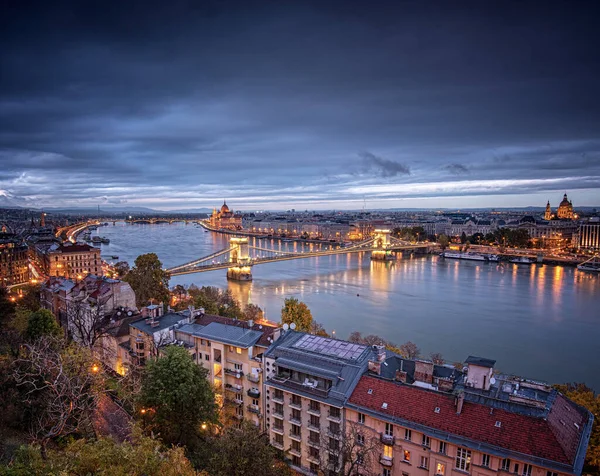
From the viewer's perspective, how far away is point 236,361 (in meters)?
7.86

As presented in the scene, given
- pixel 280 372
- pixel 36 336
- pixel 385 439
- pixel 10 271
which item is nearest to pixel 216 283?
pixel 10 271

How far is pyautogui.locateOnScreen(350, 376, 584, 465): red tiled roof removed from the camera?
481 cm

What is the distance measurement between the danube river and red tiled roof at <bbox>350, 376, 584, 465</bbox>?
7.58 m

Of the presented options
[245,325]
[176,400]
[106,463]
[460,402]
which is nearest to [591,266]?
[245,325]

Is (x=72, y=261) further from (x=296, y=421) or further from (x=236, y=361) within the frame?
(x=296, y=421)

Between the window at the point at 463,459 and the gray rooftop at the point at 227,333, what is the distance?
3876mm

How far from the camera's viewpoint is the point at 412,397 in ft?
18.9

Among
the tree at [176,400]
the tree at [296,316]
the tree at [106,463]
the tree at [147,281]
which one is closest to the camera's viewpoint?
the tree at [106,463]

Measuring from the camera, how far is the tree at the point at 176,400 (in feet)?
19.8

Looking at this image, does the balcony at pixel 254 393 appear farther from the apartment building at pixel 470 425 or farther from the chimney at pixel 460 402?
the chimney at pixel 460 402

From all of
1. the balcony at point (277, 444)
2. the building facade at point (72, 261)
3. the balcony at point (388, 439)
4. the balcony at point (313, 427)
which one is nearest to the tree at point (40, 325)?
the balcony at point (277, 444)

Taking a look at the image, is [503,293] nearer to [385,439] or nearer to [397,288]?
[397,288]

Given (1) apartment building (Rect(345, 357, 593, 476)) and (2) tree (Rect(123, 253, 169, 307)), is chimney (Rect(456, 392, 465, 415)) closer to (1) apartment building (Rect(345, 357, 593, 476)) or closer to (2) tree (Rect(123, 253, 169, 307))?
(1) apartment building (Rect(345, 357, 593, 476))

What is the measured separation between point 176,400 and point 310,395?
2.03m
